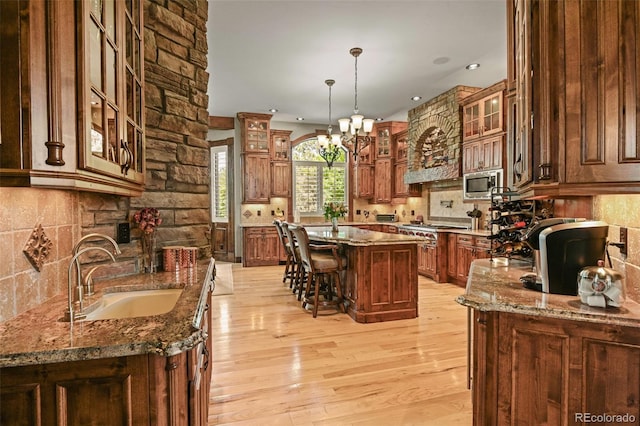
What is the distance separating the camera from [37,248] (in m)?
1.39

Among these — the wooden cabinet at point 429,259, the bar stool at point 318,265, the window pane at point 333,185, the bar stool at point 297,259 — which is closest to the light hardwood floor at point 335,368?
the bar stool at point 318,265

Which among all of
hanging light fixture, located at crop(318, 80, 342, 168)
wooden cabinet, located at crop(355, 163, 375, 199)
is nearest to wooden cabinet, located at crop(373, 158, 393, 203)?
wooden cabinet, located at crop(355, 163, 375, 199)

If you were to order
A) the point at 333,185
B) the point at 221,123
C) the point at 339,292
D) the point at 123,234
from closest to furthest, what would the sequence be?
the point at 123,234 < the point at 339,292 < the point at 221,123 < the point at 333,185

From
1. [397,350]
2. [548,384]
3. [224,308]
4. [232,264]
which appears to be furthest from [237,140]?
[548,384]

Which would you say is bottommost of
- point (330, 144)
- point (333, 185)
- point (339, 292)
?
point (339, 292)

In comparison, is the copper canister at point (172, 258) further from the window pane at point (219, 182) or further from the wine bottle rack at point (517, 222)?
the window pane at point (219, 182)

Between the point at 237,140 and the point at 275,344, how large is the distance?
563cm

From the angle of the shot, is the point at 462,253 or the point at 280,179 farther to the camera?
the point at 280,179

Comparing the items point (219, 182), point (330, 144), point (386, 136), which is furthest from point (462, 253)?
point (219, 182)

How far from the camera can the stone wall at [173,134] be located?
210cm

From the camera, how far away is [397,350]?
3141mm

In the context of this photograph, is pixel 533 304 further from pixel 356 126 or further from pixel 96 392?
pixel 356 126

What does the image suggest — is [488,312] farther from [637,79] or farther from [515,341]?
[637,79]

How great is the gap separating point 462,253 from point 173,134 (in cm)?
468
